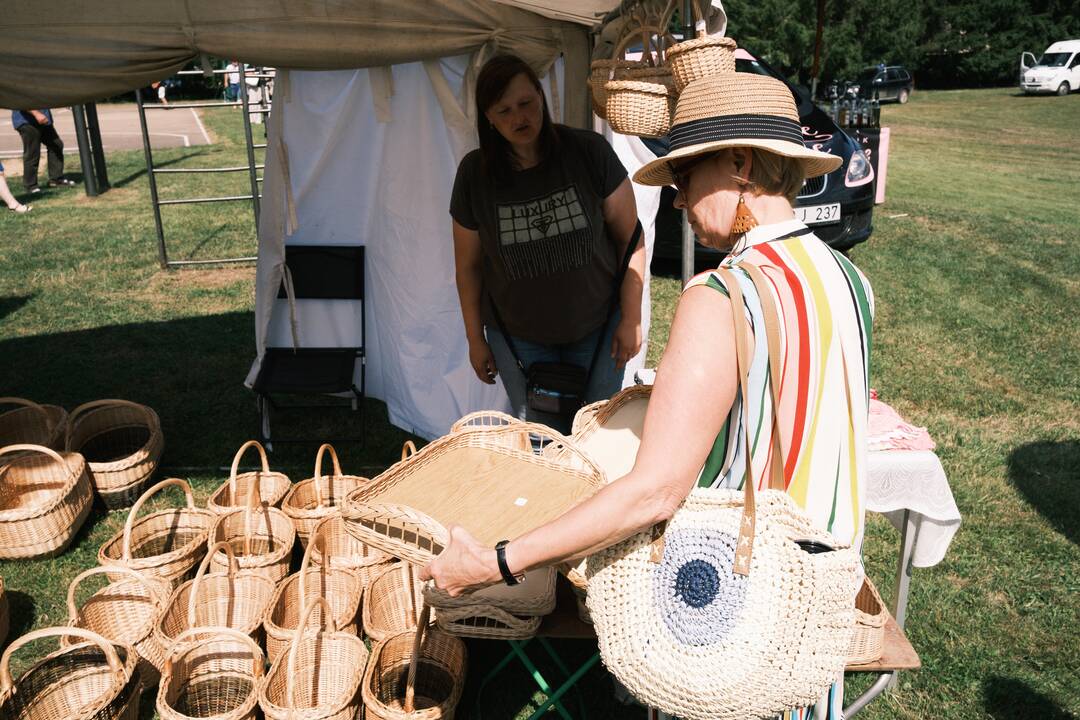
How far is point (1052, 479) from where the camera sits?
4211 mm

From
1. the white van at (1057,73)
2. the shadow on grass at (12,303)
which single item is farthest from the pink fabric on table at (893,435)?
the white van at (1057,73)

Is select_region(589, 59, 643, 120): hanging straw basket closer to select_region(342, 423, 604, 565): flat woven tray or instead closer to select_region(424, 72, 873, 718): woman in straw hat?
select_region(342, 423, 604, 565): flat woven tray

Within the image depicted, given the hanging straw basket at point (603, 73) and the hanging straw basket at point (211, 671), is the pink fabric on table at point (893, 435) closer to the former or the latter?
the hanging straw basket at point (603, 73)

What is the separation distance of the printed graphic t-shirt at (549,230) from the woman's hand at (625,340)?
0.38 feet

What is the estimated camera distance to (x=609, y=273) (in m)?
3.03

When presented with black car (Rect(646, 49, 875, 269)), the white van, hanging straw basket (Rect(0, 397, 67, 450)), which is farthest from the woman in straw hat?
the white van

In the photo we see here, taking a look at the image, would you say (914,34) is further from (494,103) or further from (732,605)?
(732,605)

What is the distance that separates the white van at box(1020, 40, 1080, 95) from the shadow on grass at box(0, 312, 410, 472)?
96.6 feet

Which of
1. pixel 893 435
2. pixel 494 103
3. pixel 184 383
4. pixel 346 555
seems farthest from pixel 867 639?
pixel 184 383

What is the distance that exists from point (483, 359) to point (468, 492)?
1320mm

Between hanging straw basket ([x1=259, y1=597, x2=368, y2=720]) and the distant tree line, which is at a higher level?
the distant tree line

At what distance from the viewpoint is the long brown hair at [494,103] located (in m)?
2.71

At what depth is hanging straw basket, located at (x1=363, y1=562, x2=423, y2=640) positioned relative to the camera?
9.75 ft

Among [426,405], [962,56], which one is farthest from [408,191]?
[962,56]
